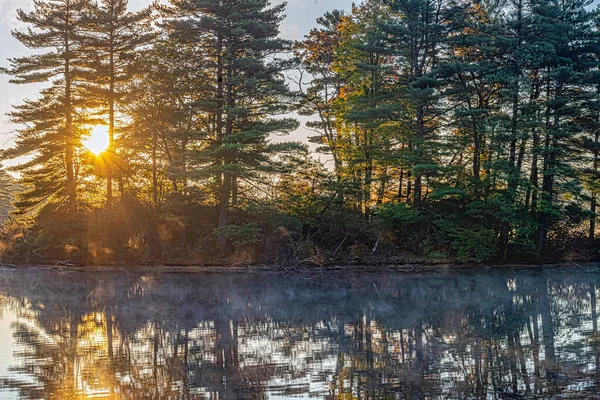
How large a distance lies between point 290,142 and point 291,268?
5.36m

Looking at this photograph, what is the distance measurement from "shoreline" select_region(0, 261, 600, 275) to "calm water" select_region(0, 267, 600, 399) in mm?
5452

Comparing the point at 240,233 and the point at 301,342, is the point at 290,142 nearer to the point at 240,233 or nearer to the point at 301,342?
the point at 240,233

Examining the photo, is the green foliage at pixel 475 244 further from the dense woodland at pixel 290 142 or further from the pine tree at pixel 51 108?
the pine tree at pixel 51 108

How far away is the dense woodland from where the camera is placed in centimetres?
2628

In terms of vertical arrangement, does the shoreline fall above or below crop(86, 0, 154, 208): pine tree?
below

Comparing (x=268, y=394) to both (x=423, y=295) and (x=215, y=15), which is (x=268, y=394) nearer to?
(x=423, y=295)

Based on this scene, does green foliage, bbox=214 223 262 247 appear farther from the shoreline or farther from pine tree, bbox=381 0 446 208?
pine tree, bbox=381 0 446 208

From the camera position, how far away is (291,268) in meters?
25.0

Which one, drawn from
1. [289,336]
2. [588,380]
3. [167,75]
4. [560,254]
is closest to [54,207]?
[167,75]

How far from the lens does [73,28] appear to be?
28688 millimetres

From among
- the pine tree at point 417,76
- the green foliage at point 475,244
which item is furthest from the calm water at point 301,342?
the pine tree at point 417,76

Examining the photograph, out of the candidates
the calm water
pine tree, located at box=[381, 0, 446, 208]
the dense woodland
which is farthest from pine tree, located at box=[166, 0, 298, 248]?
the calm water

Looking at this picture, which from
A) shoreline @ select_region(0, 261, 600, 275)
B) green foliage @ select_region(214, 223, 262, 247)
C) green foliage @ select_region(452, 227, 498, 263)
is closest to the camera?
shoreline @ select_region(0, 261, 600, 275)

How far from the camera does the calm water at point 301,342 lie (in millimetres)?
7566
